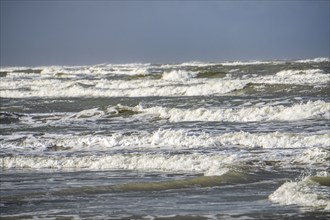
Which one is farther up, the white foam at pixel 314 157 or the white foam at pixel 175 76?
the white foam at pixel 175 76

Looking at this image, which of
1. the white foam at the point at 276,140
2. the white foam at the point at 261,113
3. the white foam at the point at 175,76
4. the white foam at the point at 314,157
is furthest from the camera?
the white foam at the point at 175,76

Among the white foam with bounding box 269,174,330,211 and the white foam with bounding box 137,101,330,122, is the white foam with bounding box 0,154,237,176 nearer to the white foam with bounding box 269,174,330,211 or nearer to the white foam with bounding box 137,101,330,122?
the white foam with bounding box 269,174,330,211

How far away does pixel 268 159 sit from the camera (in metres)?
14.2

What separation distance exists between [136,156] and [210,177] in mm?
3184

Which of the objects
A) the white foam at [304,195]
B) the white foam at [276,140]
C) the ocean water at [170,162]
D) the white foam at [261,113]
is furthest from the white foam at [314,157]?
the white foam at [261,113]

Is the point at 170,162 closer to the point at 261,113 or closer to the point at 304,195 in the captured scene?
the point at 304,195

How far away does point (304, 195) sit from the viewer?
9.90 m

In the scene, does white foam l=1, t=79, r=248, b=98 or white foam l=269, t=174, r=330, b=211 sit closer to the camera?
white foam l=269, t=174, r=330, b=211

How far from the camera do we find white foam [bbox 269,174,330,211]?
9.50 meters

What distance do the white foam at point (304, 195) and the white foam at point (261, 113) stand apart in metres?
12.1

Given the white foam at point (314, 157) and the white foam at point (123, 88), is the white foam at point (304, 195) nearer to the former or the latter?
the white foam at point (314, 157)

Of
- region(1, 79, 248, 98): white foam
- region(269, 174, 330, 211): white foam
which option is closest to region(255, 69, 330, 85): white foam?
region(1, 79, 248, 98): white foam

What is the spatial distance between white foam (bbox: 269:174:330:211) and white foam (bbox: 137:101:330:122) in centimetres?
1208

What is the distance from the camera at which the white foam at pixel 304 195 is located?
950 centimetres
